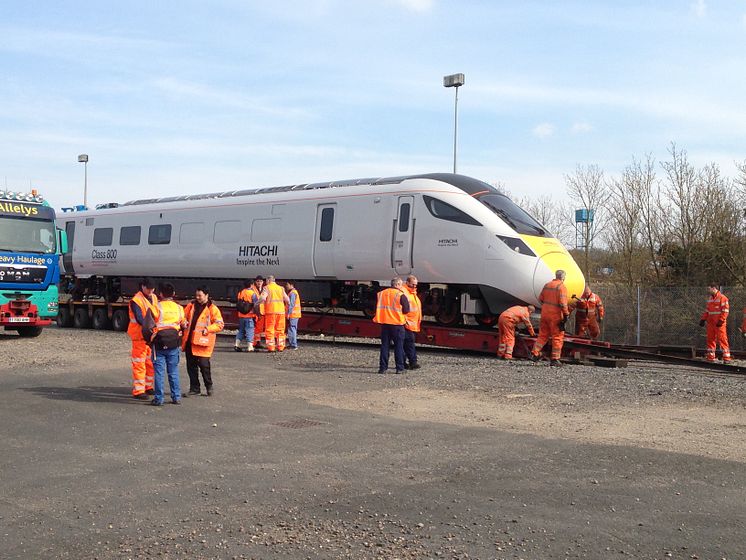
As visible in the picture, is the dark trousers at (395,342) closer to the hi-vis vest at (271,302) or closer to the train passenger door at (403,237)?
the train passenger door at (403,237)

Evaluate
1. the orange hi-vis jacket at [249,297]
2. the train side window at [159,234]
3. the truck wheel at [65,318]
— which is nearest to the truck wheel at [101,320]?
the truck wheel at [65,318]

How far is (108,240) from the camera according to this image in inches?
953

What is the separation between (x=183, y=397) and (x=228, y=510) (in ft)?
18.0

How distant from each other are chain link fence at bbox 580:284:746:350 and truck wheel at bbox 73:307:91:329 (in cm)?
1572

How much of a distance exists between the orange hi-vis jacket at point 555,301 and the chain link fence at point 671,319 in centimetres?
905

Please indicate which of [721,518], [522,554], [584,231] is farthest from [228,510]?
[584,231]

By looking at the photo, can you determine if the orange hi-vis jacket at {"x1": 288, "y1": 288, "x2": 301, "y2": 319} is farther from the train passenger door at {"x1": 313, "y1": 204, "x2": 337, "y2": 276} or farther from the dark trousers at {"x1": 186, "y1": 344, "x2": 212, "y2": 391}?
the dark trousers at {"x1": 186, "y1": 344, "x2": 212, "y2": 391}

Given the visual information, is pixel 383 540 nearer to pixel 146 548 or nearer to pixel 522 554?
pixel 522 554

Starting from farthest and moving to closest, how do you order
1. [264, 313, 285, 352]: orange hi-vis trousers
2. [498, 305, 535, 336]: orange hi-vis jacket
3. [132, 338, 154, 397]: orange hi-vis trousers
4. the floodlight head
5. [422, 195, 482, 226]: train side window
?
the floodlight head
[264, 313, 285, 352]: orange hi-vis trousers
[422, 195, 482, 226]: train side window
[498, 305, 535, 336]: orange hi-vis jacket
[132, 338, 154, 397]: orange hi-vis trousers

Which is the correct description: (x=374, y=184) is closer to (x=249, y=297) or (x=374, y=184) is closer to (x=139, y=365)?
(x=249, y=297)

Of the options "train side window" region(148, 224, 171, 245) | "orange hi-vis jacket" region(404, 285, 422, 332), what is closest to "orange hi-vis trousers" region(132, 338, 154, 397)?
"orange hi-vis jacket" region(404, 285, 422, 332)

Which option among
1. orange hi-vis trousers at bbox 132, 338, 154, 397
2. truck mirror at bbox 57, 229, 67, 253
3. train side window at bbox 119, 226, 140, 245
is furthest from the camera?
train side window at bbox 119, 226, 140, 245

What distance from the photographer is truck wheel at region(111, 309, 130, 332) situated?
23922mm

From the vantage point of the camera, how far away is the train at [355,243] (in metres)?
16.1
